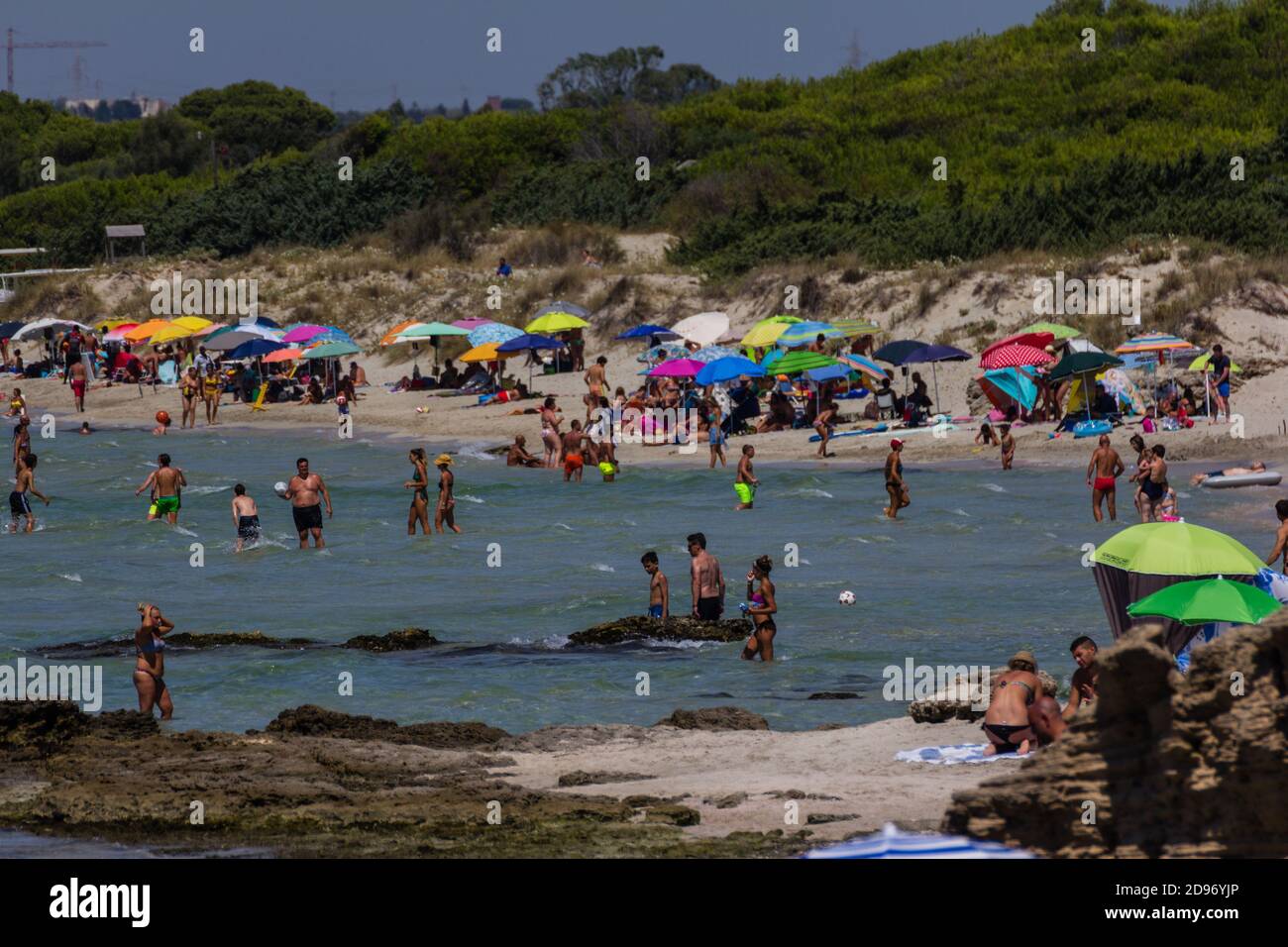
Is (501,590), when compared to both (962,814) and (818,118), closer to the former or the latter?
(962,814)

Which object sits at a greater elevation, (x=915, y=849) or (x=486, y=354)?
(x=486, y=354)

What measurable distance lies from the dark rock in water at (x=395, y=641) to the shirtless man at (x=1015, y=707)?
23.9 feet

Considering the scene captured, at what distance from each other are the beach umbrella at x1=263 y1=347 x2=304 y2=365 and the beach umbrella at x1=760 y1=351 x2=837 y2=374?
37.7 feet

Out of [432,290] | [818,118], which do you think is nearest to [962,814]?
[432,290]

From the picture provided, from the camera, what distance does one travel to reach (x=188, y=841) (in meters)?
11.5

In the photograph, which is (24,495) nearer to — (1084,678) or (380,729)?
(380,729)

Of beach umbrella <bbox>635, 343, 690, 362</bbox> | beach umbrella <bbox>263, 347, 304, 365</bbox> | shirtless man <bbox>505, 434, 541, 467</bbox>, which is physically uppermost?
beach umbrella <bbox>263, 347, 304, 365</bbox>

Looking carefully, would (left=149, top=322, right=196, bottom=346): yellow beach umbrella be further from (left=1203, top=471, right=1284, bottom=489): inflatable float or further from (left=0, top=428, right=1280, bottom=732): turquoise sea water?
(left=1203, top=471, right=1284, bottom=489): inflatable float

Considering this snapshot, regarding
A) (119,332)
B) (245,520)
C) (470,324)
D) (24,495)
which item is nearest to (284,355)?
(470,324)

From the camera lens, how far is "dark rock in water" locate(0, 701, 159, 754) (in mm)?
13742

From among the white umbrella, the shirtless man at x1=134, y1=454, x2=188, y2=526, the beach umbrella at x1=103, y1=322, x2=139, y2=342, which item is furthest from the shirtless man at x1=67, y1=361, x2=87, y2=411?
the shirtless man at x1=134, y1=454, x2=188, y2=526

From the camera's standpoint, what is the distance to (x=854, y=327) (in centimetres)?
A: 3525

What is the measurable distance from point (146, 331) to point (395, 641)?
26.4m

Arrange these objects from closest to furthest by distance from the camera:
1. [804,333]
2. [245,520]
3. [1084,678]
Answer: [1084,678], [245,520], [804,333]
